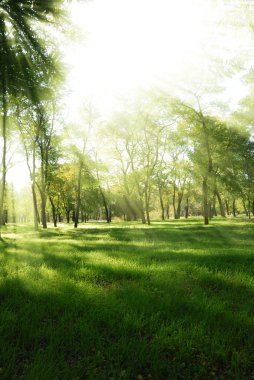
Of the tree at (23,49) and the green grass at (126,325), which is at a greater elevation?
the tree at (23,49)

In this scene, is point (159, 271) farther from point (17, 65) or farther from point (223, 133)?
point (223, 133)

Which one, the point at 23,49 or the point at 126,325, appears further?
the point at 23,49

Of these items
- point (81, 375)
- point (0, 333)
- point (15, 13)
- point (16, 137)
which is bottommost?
point (81, 375)

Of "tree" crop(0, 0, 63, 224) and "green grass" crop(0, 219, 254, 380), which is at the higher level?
"tree" crop(0, 0, 63, 224)

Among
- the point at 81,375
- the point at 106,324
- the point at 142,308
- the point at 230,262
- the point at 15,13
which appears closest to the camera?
the point at 81,375

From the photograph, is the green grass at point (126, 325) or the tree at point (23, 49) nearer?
the green grass at point (126, 325)

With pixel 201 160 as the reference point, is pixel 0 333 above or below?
below

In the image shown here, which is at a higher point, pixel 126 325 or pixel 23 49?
pixel 23 49

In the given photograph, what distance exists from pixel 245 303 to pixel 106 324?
263 centimetres

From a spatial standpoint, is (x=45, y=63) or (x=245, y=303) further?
(x=45, y=63)

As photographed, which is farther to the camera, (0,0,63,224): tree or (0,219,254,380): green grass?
A: (0,0,63,224): tree

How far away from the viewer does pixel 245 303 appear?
457 centimetres

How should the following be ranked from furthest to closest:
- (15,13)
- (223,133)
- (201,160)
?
(223,133), (201,160), (15,13)

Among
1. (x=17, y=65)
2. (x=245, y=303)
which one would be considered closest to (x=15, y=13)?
(x=17, y=65)
